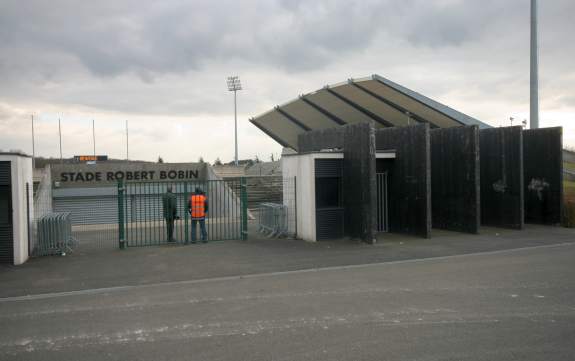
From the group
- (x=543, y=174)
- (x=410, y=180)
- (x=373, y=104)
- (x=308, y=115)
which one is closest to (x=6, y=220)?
(x=410, y=180)

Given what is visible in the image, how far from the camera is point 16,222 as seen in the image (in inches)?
427

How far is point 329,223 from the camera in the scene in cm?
1417

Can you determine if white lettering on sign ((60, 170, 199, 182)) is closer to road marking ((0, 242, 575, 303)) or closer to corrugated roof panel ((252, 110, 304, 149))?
corrugated roof panel ((252, 110, 304, 149))

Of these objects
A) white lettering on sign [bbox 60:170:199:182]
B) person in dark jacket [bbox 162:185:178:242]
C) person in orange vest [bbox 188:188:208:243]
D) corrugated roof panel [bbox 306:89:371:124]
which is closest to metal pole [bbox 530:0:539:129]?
corrugated roof panel [bbox 306:89:371:124]

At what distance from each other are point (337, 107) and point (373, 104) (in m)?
2.62

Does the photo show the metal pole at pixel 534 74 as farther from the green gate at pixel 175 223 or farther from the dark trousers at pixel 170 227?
the dark trousers at pixel 170 227

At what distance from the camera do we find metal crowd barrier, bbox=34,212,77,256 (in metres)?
11.9

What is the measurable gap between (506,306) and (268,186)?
872 inches

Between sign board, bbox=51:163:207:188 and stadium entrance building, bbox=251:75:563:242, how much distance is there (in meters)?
14.3

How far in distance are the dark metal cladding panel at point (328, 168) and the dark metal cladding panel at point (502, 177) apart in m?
6.28

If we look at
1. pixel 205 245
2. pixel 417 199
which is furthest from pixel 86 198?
pixel 417 199

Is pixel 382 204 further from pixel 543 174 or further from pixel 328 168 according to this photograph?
pixel 543 174

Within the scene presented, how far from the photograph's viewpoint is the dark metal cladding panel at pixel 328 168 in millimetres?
14023

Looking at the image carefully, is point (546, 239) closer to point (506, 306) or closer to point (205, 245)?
point (506, 306)
